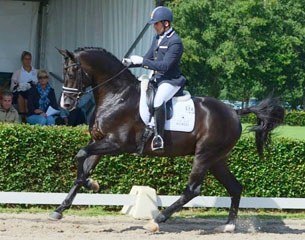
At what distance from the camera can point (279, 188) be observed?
40.2 ft

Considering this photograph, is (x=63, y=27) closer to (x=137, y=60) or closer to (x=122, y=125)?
(x=137, y=60)

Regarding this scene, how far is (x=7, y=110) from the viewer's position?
44.0 feet

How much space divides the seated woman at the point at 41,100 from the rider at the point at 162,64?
4709 millimetres

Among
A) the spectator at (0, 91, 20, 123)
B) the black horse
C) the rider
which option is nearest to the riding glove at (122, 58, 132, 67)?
the rider

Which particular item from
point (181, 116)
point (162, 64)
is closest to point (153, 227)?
point (181, 116)

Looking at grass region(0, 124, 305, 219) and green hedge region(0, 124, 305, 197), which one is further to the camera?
green hedge region(0, 124, 305, 197)

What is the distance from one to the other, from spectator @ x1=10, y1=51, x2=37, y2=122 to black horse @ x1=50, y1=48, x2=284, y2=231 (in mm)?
4931

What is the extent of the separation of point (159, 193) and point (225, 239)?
2.70 metres

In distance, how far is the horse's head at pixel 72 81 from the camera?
9.37 metres

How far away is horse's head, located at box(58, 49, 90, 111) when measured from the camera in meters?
9.37

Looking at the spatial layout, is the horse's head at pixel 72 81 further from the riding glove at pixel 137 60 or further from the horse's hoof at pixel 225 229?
the horse's hoof at pixel 225 229

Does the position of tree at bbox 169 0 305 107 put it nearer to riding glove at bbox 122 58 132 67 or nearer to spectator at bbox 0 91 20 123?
spectator at bbox 0 91 20 123

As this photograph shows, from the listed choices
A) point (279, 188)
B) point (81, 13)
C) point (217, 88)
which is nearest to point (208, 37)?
point (217, 88)

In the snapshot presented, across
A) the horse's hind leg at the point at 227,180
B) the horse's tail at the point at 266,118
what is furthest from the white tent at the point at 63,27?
the horse's hind leg at the point at 227,180
